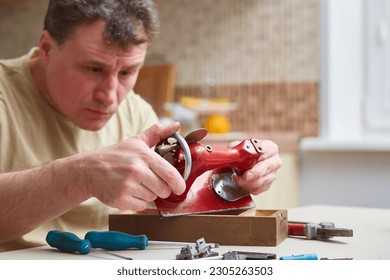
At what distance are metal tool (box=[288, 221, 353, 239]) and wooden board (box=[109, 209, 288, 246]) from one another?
0.08ft

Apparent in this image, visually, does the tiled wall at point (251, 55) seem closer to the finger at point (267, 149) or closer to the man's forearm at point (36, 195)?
the finger at point (267, 149)

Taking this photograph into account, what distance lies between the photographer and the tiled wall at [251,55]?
3047 millimetres

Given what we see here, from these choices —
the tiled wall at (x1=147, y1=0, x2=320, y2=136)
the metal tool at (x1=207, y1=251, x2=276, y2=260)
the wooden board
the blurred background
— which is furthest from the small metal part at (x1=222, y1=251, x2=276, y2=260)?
the tiled wall at (x1=147, y1=0, x2=320, y2=136)

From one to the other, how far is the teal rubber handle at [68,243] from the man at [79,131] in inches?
3.2

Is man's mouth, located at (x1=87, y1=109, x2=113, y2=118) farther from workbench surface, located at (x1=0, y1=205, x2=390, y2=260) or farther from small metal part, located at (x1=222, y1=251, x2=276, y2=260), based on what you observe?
small metal part, located at (x1=222, y1=251, x2=276, y2=260)

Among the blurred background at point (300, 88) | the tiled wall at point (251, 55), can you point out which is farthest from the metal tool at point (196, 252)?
the tiled wall at point (251, 55)

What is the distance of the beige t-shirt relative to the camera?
5.01 ft

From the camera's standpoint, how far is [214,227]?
3.67 ft

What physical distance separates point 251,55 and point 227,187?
2.00 m

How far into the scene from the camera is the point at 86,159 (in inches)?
42.6

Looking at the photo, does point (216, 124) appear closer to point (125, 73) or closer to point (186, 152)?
point (125, 73)

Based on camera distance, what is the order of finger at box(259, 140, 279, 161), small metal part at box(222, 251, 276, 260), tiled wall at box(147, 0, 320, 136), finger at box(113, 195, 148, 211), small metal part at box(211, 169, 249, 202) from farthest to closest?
tiled wall at box(147, 0, 320, 136), finger at box(259, 140, 279, 161), small metal part at box(211, 169, 249, 202), finger at box(113, 195, 148, 211), small metal part at box(222, 251, 276, 260)

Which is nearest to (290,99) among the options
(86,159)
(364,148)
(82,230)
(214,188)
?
(364,148)
